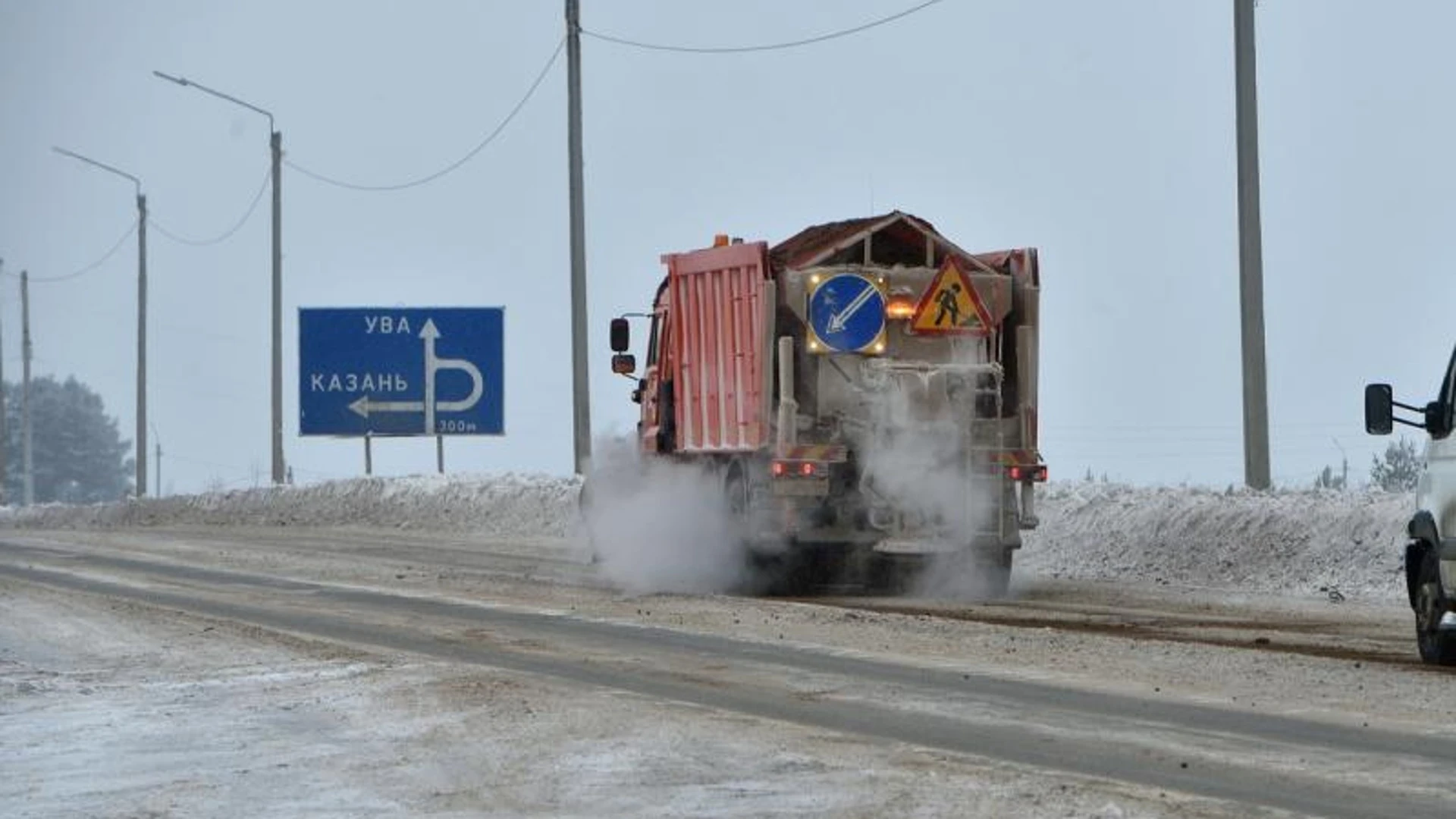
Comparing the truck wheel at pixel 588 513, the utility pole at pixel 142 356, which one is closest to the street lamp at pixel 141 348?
the utility pole at pixel 142 356

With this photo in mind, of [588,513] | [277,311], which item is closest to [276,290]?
[277,311]

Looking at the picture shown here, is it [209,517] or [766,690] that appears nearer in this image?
[766,690]

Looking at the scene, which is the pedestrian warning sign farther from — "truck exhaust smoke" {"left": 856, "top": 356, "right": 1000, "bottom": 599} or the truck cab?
the truck cab

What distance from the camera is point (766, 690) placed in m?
14.6

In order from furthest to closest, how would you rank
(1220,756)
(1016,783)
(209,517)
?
(209,517), (1220,756), (1016,783)

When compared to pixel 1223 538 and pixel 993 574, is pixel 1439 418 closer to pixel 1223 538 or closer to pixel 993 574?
pixel 993 574

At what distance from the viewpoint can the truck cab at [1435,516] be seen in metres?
15.1

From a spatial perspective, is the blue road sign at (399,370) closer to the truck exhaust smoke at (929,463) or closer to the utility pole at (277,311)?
the utility pole at (277,311)

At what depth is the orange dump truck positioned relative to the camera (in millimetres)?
23000

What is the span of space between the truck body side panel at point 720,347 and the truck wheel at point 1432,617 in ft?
27.0

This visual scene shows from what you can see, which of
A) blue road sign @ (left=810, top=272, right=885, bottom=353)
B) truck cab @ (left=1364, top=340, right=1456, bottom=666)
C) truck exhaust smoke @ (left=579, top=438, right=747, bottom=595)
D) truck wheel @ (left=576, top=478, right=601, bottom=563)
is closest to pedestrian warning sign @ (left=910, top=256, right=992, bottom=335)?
blue road sign @ (left=810, top=272, right=885, bottom=353)

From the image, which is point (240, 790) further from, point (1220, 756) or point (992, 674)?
A: point (992, 674)

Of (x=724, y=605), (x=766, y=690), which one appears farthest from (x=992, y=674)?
(x=724, y=605)

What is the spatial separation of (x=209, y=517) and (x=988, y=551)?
2922 cm
